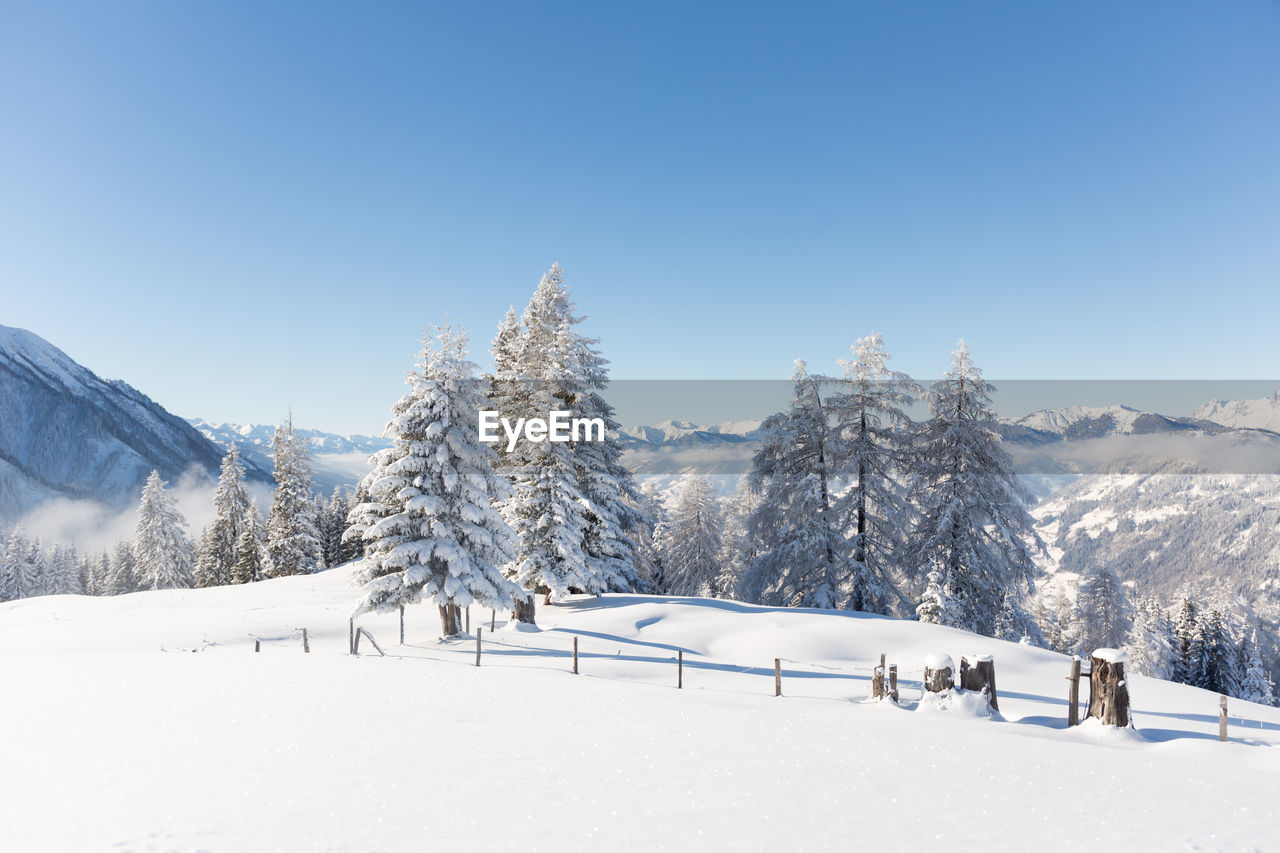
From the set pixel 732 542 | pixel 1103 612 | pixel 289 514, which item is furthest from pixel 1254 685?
pixel 289 514

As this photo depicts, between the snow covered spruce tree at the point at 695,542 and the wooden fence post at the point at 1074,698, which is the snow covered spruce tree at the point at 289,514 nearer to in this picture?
the snow covered spruce tree at the point at 695,542

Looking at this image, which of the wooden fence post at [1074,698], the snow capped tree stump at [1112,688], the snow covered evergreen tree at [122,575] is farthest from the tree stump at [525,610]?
the snow covered evergreen tree at [122,575]

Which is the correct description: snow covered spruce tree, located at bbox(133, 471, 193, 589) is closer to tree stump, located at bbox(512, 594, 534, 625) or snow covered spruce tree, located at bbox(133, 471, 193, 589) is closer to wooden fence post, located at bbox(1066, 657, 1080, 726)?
tree stump, located at bbox(512, 594, 534, 625)

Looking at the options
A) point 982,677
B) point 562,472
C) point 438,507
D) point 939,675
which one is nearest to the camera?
point 982,677

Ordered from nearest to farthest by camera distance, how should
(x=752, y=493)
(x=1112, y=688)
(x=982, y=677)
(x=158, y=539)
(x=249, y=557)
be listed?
(x=1112, y=688), (x=982, y=677), (x=752, y=493), (x=249, y=557), (x=158, y=539)

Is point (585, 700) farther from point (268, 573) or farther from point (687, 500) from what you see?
point (268, 573)

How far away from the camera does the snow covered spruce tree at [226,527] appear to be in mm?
48281

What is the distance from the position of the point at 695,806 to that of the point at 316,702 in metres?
7.60

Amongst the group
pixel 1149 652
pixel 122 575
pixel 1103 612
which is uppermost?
pixel 1103 612

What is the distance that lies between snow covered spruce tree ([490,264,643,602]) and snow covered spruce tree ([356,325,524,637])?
230 cm

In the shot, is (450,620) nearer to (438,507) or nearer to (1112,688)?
(438,507)

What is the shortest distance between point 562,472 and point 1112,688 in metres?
19.0

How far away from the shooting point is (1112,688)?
9414 mm

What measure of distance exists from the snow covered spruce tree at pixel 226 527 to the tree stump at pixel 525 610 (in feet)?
128
